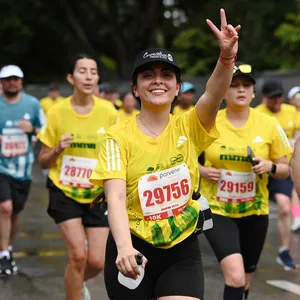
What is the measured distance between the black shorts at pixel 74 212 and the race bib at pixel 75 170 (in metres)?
0.15

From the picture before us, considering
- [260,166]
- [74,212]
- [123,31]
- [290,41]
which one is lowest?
[74,212]

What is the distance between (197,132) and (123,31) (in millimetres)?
32961

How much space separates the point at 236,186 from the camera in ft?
22.5

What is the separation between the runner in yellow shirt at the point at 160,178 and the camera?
481 centimetres

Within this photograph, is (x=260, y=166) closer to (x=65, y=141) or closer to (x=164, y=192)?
(x=65, y=141)

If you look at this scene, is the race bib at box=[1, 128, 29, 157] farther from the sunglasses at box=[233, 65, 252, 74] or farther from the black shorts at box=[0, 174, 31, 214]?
the sunglasses at box=[233, 65, 252, 74]

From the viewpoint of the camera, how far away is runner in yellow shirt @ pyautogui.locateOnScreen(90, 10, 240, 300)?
15.8 ft

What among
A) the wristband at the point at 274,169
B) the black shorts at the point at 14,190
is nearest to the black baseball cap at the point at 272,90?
the black shorts at the point at 14,190

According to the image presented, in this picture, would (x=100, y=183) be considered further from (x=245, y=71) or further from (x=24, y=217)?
(x=24, y=217)

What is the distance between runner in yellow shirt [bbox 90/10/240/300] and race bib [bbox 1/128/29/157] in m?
4.74

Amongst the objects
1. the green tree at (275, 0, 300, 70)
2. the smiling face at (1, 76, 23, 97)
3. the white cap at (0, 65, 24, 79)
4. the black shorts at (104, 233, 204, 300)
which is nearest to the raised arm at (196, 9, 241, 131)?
the black shorts at (104, 233, 204, 300)

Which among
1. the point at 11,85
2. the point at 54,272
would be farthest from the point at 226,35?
the point at 11,85

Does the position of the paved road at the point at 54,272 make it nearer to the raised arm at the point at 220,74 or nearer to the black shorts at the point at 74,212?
the black shorts at the point at 74,212

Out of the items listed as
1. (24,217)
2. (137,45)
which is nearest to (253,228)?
(24,217)
